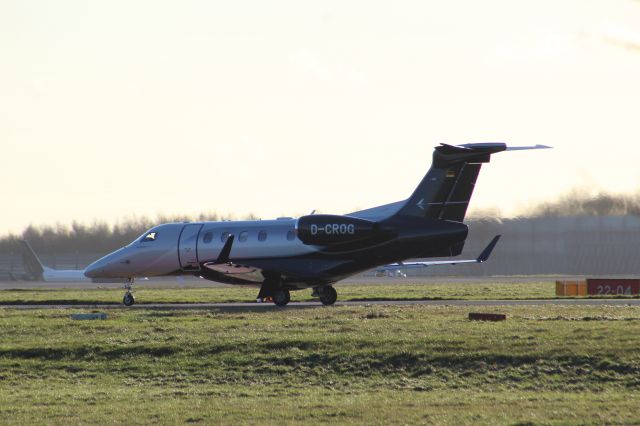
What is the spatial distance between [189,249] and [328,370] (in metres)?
23.8

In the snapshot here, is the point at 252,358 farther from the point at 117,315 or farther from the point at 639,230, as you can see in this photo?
the point at 639,230

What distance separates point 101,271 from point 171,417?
33.5 m

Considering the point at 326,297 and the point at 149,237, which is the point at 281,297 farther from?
the point at 149,237

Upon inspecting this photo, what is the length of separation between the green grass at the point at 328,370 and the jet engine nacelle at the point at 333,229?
7.26 metres

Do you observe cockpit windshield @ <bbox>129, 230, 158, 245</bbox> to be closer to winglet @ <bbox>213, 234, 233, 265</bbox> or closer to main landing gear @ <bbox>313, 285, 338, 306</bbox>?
winglet @ <bbox>213, 234, 233, 265</bbox>

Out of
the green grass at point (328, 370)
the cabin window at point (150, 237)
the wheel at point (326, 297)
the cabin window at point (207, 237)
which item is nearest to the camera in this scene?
the green grass at point (328, 370)

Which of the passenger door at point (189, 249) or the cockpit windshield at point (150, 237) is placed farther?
the cockpit windshield at point (150, 237)

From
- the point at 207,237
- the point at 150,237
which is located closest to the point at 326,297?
the point at 207,237

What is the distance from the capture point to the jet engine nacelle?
45.6 m

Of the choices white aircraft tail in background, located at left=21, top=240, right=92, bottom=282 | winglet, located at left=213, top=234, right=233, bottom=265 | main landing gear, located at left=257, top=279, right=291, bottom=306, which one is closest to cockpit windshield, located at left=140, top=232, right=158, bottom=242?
winglet, located at left=213, top=234, right=233, bottom=265

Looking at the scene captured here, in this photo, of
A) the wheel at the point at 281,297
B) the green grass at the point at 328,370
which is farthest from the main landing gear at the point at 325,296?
the green grass at the point at 328,370

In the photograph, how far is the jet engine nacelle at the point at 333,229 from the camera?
1796 inches

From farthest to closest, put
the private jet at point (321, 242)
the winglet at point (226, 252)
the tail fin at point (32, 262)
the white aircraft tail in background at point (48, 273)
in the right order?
the tail fin at point (32, 262)
the white aircraft tail in background at point (48, 273)
the winglet at point (226, 252)
the private jet at point (321, 242)

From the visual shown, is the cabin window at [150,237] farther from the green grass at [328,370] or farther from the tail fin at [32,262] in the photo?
the tail fin at [32,262]
